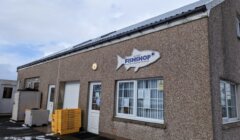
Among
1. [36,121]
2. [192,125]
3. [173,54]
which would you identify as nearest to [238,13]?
[173,54]

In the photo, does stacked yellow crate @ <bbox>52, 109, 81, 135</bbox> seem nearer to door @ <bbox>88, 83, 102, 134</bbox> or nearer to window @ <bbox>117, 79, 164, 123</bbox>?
door @ <bbox>88, 83, 102, 134</bbox>

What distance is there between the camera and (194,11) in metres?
5.48

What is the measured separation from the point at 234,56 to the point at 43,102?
Result: 11356mm

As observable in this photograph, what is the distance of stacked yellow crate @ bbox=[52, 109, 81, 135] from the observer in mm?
8387

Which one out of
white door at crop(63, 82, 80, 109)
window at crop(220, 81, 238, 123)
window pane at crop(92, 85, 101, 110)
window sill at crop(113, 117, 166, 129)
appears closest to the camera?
window sill at crop(113, 117, 166, 129)

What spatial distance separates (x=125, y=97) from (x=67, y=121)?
10.3 feet

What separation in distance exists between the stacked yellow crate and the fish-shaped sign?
10.9 ft

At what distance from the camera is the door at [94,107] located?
8.62 m

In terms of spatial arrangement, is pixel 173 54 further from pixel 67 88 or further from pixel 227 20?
pixel 67 88

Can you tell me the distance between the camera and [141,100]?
6.93 meters

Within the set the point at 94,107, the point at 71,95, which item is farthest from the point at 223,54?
the point at 71,95

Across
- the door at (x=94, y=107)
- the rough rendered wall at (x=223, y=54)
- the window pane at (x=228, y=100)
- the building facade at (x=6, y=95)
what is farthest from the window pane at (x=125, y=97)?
the building facade at (x=6, y=95)

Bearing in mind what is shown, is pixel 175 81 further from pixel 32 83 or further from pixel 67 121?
pixel 32 83

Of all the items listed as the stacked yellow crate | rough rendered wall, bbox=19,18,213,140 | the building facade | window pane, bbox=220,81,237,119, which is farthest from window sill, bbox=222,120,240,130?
the building facade
